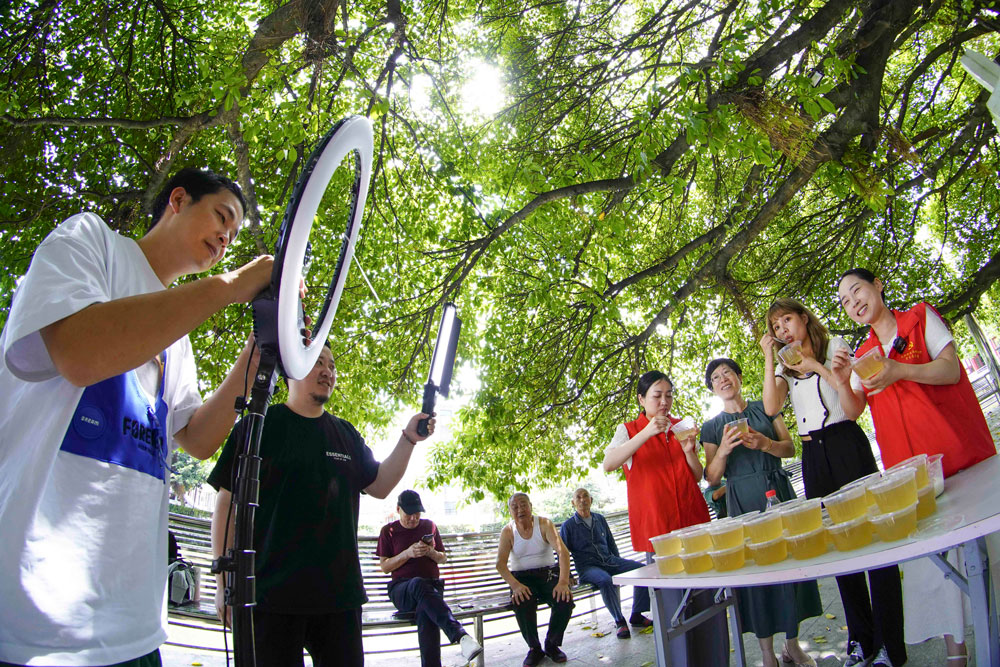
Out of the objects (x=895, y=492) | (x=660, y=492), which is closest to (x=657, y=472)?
(x=660, y=492)

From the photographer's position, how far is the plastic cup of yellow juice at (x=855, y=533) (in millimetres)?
1801

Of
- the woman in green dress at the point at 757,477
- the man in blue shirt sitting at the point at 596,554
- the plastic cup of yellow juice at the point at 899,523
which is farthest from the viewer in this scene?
the man in blue shirt sitting at the point at 596,554

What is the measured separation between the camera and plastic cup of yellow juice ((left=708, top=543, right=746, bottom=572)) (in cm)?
200

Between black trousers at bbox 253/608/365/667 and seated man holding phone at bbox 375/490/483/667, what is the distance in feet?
7.73

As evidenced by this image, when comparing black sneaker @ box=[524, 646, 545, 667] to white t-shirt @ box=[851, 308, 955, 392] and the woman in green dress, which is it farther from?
white t-shirt @ box=[851, 308, 955, 392]

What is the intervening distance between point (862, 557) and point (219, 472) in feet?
7.55

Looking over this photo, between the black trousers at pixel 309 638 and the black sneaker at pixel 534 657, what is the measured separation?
2.79 meters

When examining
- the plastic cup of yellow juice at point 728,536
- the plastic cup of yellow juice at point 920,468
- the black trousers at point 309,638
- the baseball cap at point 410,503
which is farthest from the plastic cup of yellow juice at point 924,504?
the baseball cap at point 410,503

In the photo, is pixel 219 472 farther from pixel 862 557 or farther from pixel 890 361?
pixel 890 361

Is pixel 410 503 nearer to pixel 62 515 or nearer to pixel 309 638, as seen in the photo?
pixel 309 638

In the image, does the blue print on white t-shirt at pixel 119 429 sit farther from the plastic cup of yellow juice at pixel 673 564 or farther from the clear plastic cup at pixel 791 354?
the clear plastic cup at pixel 791 354

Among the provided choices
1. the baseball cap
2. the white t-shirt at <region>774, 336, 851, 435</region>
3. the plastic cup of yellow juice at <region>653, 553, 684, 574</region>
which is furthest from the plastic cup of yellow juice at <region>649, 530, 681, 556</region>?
the baseball cap

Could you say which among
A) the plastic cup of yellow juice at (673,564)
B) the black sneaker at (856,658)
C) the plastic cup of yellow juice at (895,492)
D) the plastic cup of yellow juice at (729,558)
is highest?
the plastic cup of yellow juice at (895,492)

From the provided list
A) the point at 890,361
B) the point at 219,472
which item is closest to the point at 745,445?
the point at 890,361
